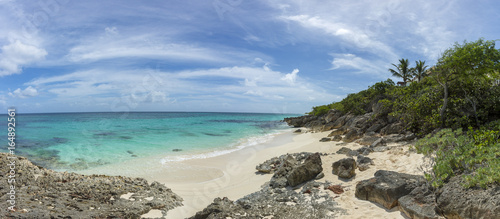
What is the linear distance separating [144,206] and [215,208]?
2534mm

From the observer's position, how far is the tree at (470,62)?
38.8 feet

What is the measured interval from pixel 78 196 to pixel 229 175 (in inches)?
277

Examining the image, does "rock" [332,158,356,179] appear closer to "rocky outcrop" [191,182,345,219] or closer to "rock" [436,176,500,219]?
"rocky outcrop" [191,182,345,219]

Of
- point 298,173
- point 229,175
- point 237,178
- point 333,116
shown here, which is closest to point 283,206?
point 298,173

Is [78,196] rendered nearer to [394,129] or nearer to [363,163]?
[363,163]

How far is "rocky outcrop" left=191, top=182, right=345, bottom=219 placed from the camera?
666 cm

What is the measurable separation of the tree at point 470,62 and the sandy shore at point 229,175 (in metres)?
5.19

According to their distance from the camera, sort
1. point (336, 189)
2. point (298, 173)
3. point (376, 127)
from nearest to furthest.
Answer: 1. point (336, 189)
2. point (298, 173)
3. point (376, 127)

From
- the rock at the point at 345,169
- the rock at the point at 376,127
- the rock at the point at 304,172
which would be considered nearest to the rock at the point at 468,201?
the rock at the point at 345,169

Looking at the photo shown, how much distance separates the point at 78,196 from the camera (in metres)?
7.17

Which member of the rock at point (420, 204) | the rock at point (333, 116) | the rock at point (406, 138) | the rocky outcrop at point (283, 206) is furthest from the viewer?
the rock at point (333, 116)

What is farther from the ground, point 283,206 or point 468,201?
point 468,201

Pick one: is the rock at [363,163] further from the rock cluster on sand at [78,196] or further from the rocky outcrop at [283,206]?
the rock cluster on sand at [78,196]

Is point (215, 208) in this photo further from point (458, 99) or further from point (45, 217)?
point (458, 99)
